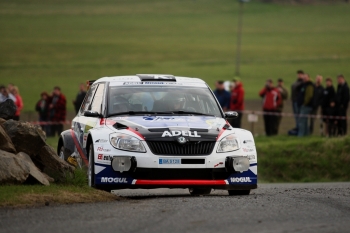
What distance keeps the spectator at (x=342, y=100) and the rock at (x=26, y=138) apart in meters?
Result: 14.3

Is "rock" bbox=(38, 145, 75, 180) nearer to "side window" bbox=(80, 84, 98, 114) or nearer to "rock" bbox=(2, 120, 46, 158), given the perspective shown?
"rock" bbox=(2, 120, 46, 158)

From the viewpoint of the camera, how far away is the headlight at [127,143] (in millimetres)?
12648

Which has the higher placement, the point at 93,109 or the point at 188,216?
the point at 93,109

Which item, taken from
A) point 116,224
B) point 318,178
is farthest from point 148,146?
point 318,178

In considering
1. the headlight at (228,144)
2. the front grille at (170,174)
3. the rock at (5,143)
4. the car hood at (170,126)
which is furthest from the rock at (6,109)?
the headlight at (228,144)

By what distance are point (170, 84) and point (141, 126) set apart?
184cm

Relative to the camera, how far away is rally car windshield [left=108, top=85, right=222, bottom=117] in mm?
13984

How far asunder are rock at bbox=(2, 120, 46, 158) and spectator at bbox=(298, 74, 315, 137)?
14754 millimetres

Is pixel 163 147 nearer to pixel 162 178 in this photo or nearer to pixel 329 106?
pixel 162 178

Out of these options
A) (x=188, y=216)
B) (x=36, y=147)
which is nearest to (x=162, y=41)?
(x=36, y=147)

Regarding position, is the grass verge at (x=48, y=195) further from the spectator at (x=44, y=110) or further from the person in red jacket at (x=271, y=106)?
the spectator at (x=44, y=110)

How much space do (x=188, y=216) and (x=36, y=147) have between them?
3986 millimetres

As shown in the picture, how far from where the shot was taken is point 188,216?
33.0ft

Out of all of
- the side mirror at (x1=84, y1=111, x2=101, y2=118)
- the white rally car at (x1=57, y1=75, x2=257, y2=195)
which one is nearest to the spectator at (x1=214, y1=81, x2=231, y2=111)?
the white rally car at (x1=57, y1=75, x2=257, y2=195)
